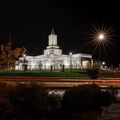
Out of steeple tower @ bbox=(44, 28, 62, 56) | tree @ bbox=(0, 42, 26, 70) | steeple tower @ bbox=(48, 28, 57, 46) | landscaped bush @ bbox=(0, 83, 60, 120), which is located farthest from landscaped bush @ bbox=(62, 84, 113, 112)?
steeple tower @ bbox=(48, 28, 57, 46)

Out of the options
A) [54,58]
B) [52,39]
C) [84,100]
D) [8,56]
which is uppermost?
[52,39]

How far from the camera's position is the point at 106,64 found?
13200 centimetres

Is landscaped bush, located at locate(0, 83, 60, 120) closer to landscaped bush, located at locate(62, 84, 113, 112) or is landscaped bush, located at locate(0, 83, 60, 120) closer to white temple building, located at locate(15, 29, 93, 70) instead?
landscaped bush, located at locate(62, 84, 113, 112)

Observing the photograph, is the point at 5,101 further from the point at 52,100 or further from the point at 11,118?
the point at 52,100

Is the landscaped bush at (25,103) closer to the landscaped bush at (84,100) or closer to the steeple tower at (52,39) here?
the landscaped bush at (84,100)

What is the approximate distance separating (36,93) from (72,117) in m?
2.20

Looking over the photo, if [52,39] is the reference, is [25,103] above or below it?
below

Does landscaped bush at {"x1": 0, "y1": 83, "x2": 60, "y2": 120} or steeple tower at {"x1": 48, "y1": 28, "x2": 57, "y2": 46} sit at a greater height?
steeple tower at {"x1": 48, "y1": 28, "x2": 57, "y2": 46}

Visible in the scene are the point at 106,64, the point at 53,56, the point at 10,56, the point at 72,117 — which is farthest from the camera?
the point at 53,56

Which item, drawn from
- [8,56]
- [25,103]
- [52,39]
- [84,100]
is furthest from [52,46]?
[25,103]

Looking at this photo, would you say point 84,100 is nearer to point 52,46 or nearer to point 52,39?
point 52,46

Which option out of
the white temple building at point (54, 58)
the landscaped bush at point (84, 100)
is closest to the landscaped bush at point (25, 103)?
the landscaped bush at point (84, 100)

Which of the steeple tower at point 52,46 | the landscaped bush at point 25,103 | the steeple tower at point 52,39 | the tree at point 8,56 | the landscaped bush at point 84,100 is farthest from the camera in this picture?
the steeple tower at point 52,39

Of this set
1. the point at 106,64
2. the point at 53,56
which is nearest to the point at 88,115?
the point at 106,64
